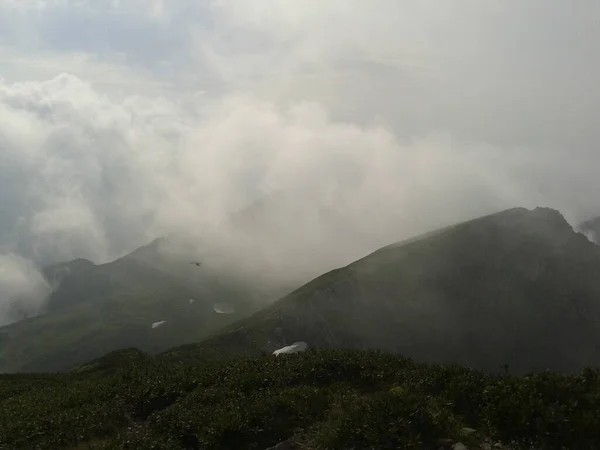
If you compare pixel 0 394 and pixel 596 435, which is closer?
pixel 596 435

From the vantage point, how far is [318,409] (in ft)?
53.2

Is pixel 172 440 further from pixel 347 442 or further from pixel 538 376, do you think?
pixel 538 376

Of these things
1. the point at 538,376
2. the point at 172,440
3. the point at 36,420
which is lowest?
the point at 538,376

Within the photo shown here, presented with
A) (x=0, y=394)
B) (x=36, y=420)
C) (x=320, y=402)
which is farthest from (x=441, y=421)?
(x=0, y=394)

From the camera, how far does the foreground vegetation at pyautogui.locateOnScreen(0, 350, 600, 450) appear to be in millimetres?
12812

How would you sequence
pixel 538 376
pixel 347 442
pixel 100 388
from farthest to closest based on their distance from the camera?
pixel 100 388 → pixel 538 376 → pixel 347 442

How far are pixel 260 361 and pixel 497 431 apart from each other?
12495 mm

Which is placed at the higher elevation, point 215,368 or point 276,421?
point 215,368

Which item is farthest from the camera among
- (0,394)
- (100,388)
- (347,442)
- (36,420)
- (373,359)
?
(0,394)

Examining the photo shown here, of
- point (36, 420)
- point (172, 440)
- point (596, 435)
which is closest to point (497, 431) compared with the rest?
point (596, 435)

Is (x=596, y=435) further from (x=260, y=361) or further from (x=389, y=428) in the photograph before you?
(x=260, y=361)

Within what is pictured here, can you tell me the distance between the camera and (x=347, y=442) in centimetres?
1294

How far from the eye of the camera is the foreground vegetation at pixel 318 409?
42.0ft

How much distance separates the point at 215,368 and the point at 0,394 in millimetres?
15901
